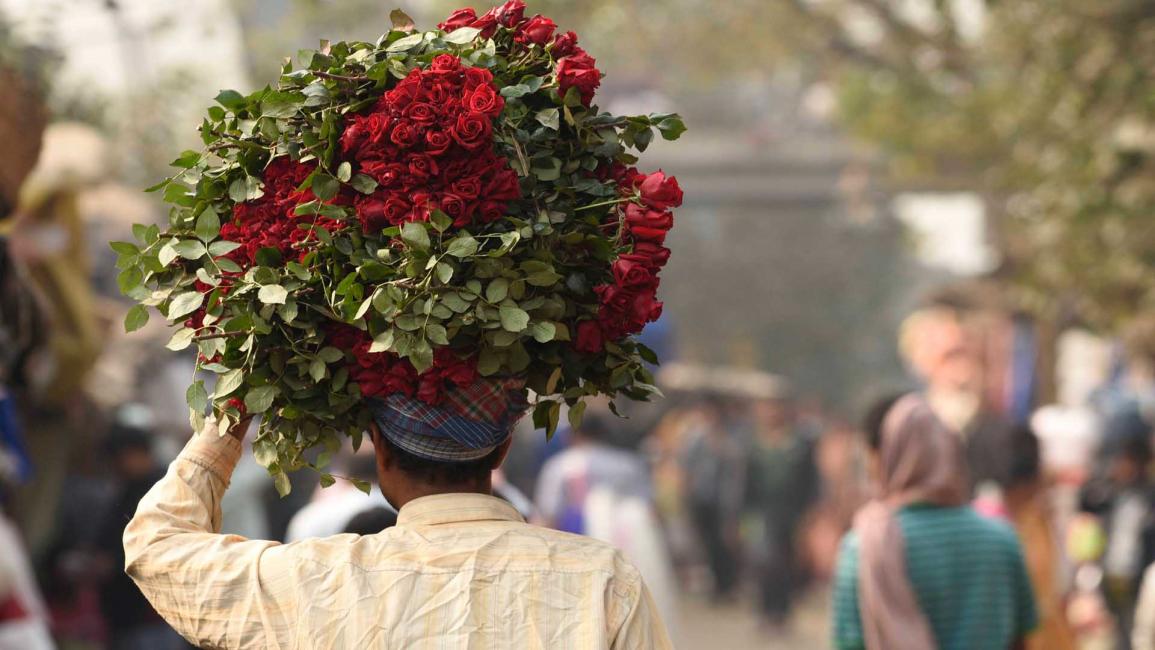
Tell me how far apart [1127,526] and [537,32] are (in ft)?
22.0

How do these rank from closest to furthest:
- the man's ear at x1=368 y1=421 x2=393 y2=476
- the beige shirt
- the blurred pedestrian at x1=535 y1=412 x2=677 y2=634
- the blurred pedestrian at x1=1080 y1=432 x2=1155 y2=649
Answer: the beige shirt → the man's ear at x1=368 y1=421 x2=393 y2=476 → the blurred pedestrian at x1=535 y1=412 x2=677 y2=634 → the blurred pedestrian at x1=1080 y1=432 x2=1155 y2=649

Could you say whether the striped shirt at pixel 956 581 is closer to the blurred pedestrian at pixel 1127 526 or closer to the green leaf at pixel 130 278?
the green leaf at pixel 130 278

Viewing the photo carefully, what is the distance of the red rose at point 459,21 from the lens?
9.05 ft

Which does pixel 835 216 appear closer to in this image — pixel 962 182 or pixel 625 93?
pixel 625 93

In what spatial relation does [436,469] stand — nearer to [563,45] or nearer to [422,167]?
[422,167]

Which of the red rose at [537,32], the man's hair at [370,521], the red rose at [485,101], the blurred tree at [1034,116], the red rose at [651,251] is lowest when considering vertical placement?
the man's hair at [370,521]

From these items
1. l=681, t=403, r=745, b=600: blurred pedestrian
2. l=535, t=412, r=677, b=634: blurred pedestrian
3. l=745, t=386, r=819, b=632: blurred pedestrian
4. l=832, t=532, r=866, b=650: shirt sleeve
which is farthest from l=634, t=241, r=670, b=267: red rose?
l=681, t=403, r=745, b=600: blurred pedestrian

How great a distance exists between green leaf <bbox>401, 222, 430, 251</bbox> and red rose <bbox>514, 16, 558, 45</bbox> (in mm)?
419

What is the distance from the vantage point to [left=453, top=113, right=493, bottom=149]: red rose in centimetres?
253

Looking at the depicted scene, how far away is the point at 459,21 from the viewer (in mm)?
2760

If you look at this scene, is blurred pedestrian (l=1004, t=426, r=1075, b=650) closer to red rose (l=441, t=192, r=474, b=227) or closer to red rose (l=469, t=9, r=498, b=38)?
red rose (l=469, t=9, r=498, b=38)

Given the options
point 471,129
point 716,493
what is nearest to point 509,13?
point 471,129

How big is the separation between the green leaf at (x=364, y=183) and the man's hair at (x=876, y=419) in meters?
3.03

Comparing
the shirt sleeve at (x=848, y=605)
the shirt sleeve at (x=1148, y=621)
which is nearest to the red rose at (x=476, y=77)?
the shirt sleeve at (x=848, y=605)
